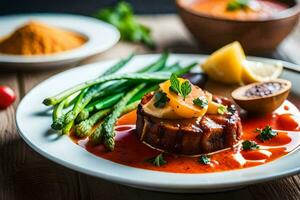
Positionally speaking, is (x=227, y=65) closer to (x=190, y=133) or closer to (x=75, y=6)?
(x=190, y=133)

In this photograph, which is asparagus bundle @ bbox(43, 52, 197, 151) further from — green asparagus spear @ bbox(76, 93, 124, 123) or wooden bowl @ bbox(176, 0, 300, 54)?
wooden bowl @ bbox(176, 0, 300, 54)

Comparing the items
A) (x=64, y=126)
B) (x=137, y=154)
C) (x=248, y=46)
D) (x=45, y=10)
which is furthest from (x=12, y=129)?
(x=45, y=10)

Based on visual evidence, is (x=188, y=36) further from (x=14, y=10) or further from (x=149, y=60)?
(x=14, y=10)

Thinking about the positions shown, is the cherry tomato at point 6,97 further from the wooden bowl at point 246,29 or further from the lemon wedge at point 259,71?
the wooden bowl at point 246,29

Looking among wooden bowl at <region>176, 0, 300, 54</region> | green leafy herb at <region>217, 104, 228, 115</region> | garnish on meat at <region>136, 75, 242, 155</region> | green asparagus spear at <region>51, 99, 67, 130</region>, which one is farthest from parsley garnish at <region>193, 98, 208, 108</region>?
wooden bowl at <region>176, 0, 300, 54</region>

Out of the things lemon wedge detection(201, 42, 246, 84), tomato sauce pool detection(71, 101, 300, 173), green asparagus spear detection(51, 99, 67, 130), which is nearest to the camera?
tomato sauce pool detection(71, 101, 300, 173)

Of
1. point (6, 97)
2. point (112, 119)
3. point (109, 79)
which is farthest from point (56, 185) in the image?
point (6, 97)
